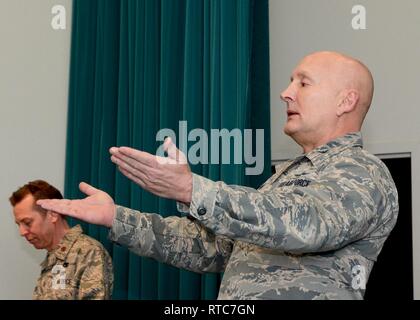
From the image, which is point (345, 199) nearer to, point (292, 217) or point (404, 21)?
point (292, 217)

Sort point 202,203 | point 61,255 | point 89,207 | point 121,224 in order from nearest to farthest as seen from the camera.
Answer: point 202,203 → point 89,207 → point 121,224 → point 61,255

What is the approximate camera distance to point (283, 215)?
1.30m

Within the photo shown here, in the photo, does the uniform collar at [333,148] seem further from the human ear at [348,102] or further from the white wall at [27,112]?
the white wall at [27,112]

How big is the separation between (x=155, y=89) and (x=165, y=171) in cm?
172

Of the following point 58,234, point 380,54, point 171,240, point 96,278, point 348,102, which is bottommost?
point 96,278

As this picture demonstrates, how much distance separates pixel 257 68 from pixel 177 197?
1477mm

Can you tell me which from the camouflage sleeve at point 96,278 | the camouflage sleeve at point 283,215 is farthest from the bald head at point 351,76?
the camouflage sleeve at point 96,278

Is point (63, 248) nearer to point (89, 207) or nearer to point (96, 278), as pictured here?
point (96, 278)

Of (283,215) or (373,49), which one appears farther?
(373,49)

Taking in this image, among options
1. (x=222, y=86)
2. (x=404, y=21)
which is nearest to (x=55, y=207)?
(x=222, y=86)

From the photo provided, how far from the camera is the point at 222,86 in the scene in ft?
8.70

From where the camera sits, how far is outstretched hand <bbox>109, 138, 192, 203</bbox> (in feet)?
4.25

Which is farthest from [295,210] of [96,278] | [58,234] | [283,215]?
[58,234]

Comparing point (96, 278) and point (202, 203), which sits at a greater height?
point (202, 203)
